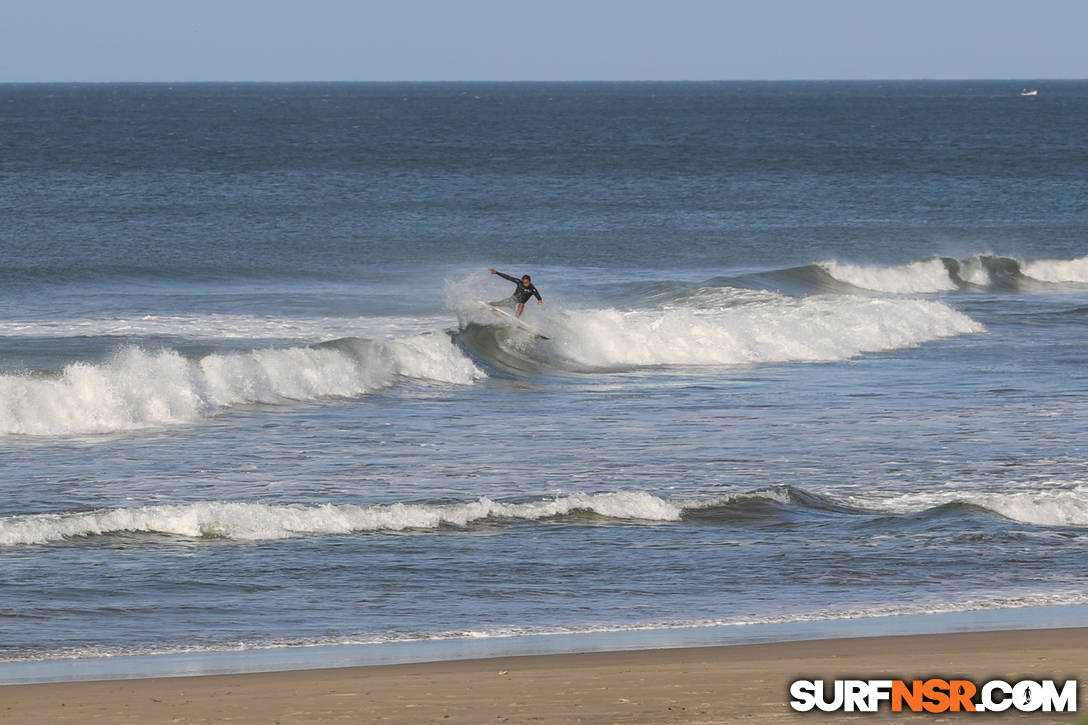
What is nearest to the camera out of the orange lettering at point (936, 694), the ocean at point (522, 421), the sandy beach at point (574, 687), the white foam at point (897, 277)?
the sandy beach at point (574, 687)

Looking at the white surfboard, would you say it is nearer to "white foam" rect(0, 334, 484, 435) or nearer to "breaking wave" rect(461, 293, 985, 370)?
"breaking wave" rect(461, 293, 985, 370)

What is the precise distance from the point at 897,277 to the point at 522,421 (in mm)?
20764

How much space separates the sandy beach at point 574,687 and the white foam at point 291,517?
4606 mm

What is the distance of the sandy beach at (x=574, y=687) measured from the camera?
338 inches

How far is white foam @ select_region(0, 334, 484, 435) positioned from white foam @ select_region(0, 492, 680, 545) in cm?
631

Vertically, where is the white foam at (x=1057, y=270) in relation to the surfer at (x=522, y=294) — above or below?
below

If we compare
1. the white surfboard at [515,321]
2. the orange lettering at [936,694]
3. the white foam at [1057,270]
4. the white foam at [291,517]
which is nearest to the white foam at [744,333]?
the white surfboard at [515,321]

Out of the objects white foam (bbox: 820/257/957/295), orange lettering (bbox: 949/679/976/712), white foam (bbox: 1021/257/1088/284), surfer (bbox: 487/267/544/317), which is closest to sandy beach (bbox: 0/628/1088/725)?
orange lettering (bbox: 949/679/976/712)

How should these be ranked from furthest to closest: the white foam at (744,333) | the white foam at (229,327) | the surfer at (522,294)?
the white foam at (229,327) < the white foam at (744,333) < the surfer at (522,294)

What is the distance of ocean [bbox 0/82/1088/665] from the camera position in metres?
12.1

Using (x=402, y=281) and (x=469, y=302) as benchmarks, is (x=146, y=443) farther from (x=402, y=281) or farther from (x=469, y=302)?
(x=402, y=281)

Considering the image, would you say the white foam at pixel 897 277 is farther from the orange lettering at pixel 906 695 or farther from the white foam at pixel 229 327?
the orange lettering at pixel 906 695

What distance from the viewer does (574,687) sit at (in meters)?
9.20

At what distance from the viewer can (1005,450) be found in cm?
1823
